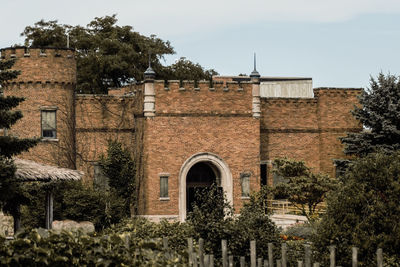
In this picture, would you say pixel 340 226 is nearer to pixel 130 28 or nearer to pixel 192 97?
pixel 192 97

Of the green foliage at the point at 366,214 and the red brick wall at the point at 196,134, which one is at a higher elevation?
the red brick wall at the point at 196,134

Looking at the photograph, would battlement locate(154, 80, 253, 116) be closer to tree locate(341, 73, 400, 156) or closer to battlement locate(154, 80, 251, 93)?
battlement locate(154, 80, 251, 93)

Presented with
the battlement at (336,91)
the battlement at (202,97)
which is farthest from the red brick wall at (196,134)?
the battlement at (336,91)

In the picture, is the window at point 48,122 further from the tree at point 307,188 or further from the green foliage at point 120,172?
the tree at point 307,188

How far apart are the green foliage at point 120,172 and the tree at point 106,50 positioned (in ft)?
50.9

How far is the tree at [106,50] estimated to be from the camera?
5225 cm

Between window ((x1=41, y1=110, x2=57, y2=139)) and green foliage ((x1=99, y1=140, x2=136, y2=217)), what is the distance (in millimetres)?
2613

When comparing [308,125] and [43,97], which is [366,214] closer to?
[43,97]

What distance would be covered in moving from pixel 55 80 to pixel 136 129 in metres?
4.26

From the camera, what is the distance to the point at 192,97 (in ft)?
118

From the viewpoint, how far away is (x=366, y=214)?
16.8 metres

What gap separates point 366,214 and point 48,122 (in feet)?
71.4

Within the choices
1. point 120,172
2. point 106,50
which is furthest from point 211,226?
point 106,50

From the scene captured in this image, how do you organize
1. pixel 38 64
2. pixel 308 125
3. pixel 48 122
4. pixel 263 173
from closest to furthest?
pixel 38 64
pixel 48 122
pixel 263 173
pixel 308 125
